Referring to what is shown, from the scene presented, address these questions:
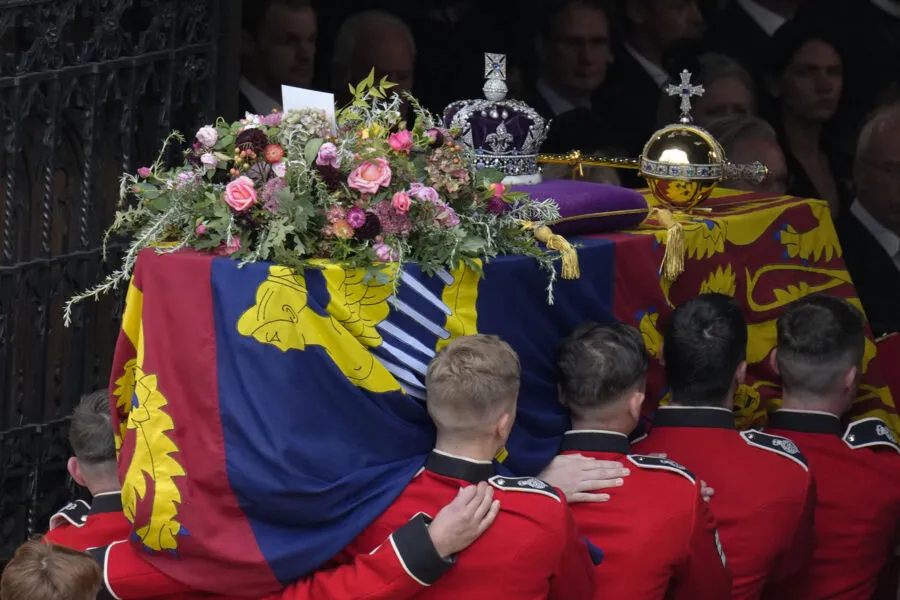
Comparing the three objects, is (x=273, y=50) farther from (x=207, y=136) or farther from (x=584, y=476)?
(x=584, y=476)

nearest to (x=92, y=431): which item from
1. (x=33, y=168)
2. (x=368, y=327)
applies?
(x=368, y=327)

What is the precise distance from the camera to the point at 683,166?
4.03 meters

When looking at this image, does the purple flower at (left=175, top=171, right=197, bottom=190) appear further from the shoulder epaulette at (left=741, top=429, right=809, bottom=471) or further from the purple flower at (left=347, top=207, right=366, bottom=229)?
the shoulder epaulette at (left=741, top=429, right=809, bottom=471)

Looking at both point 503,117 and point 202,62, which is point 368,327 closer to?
point 503,117

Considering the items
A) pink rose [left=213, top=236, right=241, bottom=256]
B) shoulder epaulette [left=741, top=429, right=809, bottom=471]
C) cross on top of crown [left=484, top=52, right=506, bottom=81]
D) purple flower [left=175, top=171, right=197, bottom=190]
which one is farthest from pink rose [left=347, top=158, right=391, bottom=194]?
shoulder epaulette [left=741, top=429, right=809, bottom=471]

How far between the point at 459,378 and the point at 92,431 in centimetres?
98

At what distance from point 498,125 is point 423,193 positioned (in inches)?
29.2

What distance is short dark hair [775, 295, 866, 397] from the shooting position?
12.0 ft

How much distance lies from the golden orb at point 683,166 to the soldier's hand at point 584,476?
1.17m

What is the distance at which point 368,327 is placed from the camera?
115 inches

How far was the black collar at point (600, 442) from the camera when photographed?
127 inches

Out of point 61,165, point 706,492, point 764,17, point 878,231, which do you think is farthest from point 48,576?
point 764,17

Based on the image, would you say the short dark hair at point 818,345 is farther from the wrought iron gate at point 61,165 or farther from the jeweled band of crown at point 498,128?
the wrought iron gate at point 61,165

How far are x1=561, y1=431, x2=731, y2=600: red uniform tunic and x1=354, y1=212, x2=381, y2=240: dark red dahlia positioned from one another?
0.80 m
